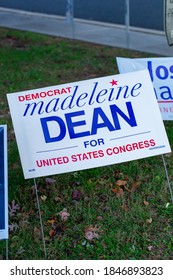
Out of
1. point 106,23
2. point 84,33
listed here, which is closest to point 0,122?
point 84,33

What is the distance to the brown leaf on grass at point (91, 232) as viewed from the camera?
19.5 feet

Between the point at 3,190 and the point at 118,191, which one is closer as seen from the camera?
the point at 3,190

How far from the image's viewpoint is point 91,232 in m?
6.00

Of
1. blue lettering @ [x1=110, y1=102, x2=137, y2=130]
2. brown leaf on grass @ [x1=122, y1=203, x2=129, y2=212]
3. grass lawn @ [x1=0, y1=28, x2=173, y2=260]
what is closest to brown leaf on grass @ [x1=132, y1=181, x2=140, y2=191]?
grass lawn @ [x1=0, y1=28, x2=173, y2=260]

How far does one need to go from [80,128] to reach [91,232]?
0.88 meters

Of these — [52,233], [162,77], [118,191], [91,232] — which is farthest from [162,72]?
[52,233]

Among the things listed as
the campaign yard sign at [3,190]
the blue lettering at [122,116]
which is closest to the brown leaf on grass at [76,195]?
the blue lettering at [122,116]

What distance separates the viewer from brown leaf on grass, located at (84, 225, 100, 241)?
19.5 feet

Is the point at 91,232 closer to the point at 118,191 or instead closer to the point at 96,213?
the point at 96,213

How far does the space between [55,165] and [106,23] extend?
33.3ft

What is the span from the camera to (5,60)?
11859 mm

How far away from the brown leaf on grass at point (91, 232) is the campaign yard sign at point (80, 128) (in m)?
0.55

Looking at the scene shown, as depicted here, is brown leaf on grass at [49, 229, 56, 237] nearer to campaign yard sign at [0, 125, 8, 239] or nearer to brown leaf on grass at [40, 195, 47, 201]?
brown leaf on grass at [40, 195, 47, 201]
